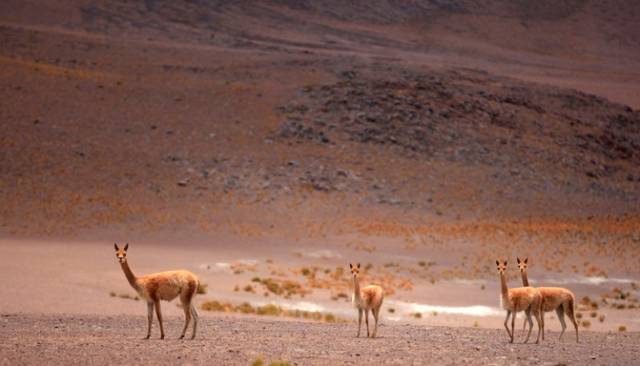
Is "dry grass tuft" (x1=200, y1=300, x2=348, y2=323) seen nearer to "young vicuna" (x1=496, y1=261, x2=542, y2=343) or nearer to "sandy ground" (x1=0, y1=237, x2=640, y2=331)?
"sandy ground" (x1=0, y1=237, x2=640, y2=331)

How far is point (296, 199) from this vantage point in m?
50.5

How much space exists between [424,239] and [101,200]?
1528 cm

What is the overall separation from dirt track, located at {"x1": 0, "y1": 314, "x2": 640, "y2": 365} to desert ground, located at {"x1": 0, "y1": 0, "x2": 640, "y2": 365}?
8 centimetres

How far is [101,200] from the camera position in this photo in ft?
153

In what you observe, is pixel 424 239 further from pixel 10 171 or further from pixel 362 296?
pixel 362 296

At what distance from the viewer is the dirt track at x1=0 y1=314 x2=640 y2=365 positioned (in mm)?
13625

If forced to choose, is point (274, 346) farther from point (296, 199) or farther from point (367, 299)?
point (296, 199)

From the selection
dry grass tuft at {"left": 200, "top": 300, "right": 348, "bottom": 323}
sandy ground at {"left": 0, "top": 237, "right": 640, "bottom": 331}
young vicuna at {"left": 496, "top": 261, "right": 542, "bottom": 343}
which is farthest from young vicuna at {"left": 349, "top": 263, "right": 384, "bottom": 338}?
dry grass tuft at {"left": 200, "top": 300, "right": 348, "bottom": 323}

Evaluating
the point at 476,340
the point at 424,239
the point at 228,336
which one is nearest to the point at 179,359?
the point at 228,336

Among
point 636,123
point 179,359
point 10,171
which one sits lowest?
point 179,359

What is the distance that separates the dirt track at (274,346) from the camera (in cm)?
1362

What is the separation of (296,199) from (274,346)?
116 ft

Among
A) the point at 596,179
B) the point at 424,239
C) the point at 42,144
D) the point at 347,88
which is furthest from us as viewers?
the point at 347,88

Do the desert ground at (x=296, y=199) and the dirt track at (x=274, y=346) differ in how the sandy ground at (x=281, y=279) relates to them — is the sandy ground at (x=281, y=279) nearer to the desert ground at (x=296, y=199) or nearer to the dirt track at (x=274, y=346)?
the desert ground at (x=296, y=199)
